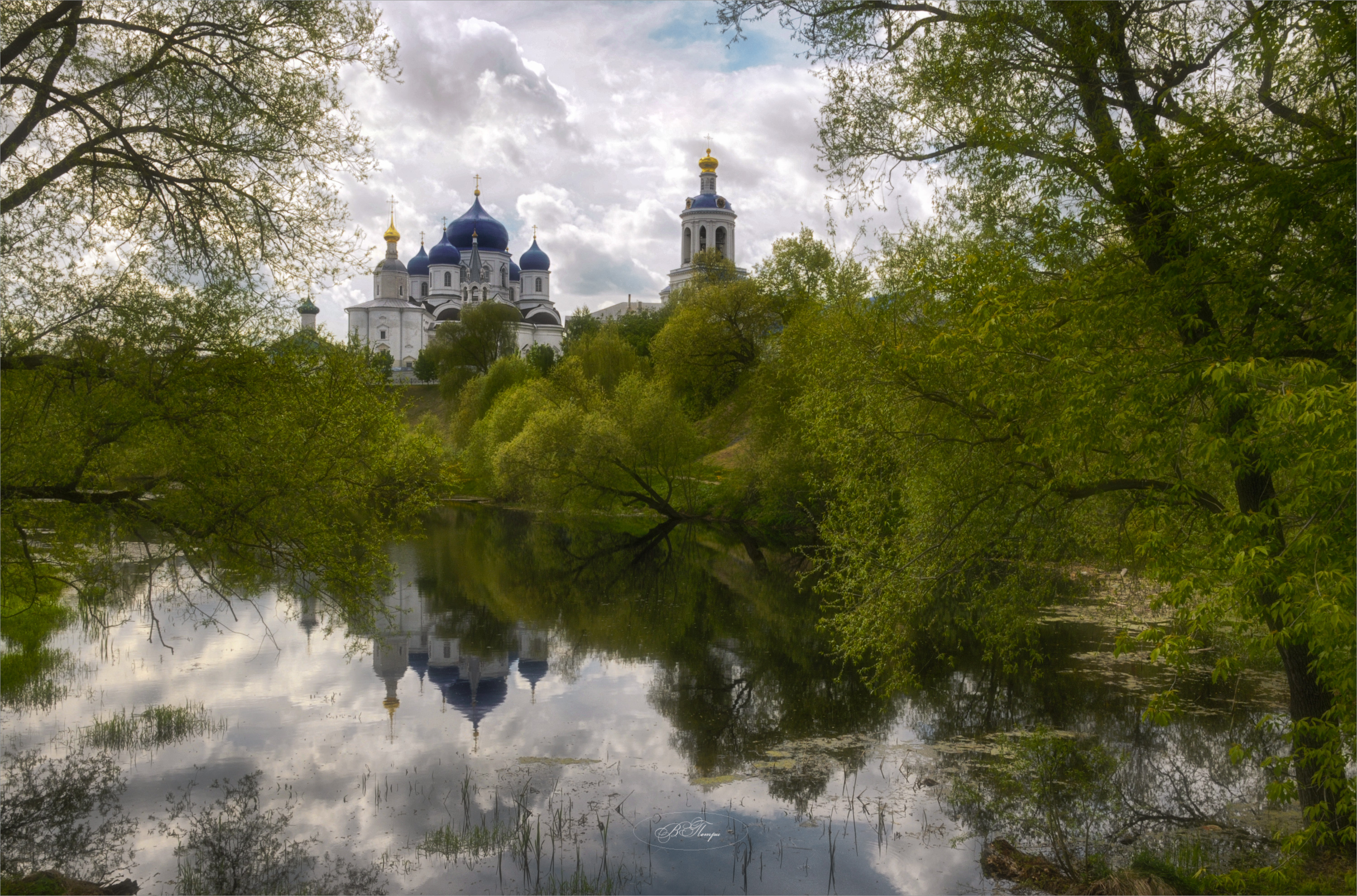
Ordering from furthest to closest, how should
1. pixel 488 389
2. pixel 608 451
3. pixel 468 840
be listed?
pixel 488 389
pixel 608 451
pixel 468 840

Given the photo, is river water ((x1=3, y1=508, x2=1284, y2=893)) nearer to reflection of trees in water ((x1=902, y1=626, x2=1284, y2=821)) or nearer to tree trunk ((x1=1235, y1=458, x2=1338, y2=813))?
reflection of trees in water ((x1=902, y1=626, x2=1284, y2=821))

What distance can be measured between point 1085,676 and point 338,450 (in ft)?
32.5

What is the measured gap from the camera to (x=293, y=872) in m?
8.14

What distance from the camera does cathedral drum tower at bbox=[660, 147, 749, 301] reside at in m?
77.7

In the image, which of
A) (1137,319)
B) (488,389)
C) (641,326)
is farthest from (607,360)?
(1137,319)

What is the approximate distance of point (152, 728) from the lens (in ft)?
37.6

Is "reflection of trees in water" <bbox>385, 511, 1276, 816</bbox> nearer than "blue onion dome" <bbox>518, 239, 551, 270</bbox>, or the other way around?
"reflection of trees in water" <bbox>385, 511, 1276, 816</bbox>

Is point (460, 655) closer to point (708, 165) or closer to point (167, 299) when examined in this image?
point (167, 299)

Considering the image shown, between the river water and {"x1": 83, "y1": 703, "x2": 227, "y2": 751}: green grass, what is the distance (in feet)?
0.49

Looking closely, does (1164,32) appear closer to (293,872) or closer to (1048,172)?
(1048,172)

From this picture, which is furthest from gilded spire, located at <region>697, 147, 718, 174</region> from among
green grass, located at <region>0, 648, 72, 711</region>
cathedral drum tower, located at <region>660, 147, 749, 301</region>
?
green grass, located at <region>0, 648, 72, 711</region>

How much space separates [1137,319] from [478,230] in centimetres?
8952

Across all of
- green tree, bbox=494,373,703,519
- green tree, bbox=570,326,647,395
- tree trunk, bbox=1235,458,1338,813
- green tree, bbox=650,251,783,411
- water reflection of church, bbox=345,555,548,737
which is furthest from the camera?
green tree, bbox=570,326,647,395

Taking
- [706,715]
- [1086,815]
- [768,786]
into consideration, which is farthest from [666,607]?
[1086,815]
